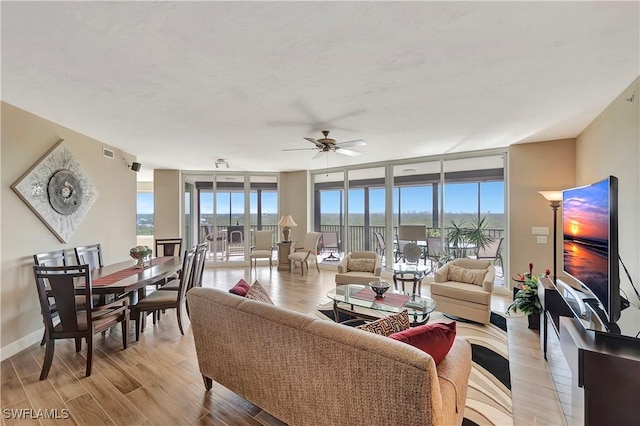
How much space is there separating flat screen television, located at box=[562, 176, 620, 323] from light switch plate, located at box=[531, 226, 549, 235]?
1885 millimetres

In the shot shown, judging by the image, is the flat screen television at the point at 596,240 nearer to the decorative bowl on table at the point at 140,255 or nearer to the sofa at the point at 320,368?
the sofa at the point at 320,368

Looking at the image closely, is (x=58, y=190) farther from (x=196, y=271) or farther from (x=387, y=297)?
(x=387, y=297)

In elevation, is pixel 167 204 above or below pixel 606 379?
above

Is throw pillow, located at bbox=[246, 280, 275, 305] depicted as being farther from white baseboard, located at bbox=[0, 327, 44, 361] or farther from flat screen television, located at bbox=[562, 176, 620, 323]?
white baseboard, located at bbox=[0, 327, 44, 361]

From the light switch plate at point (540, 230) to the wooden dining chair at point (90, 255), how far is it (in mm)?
6233

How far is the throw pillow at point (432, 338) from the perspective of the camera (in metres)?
1.30

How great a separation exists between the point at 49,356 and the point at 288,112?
3.04 meters

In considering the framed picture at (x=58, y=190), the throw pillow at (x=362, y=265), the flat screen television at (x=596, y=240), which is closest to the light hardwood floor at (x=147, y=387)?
the flat screen television at (x=596, y=240)

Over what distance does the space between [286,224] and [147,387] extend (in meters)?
4.45

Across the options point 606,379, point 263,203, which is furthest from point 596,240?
point 263,203

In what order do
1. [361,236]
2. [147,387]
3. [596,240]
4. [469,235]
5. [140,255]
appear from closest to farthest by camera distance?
[596,240], [147,387], [140,255], [469,235], [361,236]

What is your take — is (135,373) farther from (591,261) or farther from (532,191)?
(532,191)

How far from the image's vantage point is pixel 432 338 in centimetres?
134

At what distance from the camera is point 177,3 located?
136 cm
